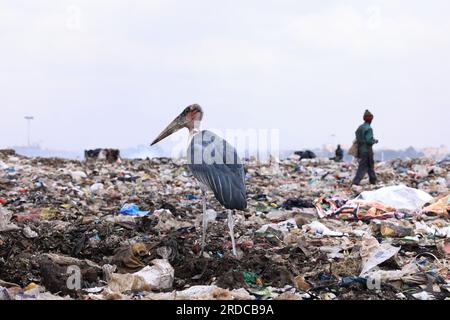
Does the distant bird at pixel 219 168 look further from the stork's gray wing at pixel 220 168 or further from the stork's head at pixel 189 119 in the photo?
the stork's head at pixel 189 119

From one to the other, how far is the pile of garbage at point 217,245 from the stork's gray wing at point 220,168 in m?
0.53

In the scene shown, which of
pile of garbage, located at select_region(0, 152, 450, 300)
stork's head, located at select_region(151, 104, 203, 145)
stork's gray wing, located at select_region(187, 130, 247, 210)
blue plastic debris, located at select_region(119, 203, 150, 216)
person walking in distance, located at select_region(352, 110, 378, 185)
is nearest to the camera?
pile of garbage, located at select_region(0, 152, 450, 300)

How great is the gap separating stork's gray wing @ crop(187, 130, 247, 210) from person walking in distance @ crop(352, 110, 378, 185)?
6.79m

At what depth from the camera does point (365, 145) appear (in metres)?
10.8

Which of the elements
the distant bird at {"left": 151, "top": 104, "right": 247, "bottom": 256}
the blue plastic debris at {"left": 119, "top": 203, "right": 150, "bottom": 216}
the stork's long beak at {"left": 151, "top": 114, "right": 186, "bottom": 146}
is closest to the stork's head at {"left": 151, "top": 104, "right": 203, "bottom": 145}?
the stork's long beak at {"left": 151, "top": 114, "right": 186, "bottom": 146}

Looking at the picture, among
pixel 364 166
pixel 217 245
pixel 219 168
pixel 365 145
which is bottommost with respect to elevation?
pixel 217 245

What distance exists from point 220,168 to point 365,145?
6959 mm

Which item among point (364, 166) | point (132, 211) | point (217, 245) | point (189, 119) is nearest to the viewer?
point (189, 119)

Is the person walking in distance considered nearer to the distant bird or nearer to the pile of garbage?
the pile of garbage

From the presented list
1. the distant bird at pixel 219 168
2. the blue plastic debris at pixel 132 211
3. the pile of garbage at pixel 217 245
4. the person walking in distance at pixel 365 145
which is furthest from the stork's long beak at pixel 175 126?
the person walking in distance at pixel 365 145

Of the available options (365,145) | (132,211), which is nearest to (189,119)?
(132,211)

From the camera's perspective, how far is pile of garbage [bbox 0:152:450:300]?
3.92 meters

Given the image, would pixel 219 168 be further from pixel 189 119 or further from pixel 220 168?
pixel 189 119

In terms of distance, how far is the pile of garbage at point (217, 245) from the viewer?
12.8 feet
